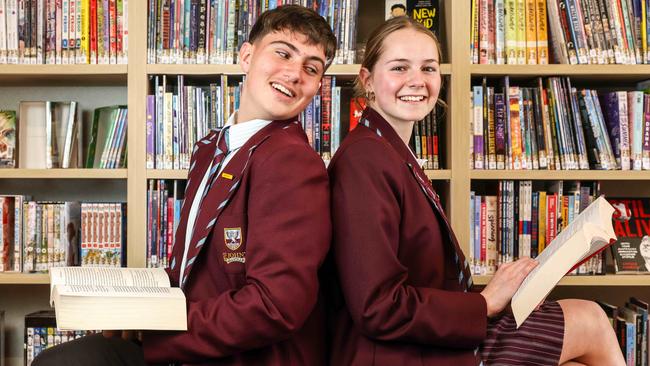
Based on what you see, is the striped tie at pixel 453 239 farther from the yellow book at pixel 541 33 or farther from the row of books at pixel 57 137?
the row of books at pixel 57 137

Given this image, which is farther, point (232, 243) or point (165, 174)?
point (165, 174)

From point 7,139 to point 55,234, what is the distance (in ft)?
1.15

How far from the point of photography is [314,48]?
147 cm

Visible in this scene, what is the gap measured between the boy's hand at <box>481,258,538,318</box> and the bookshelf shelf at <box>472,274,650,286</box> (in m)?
0.89

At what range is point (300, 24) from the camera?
1465mm

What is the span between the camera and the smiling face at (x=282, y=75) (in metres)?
1.44

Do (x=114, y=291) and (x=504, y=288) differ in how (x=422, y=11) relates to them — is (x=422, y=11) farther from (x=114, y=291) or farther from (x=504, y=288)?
(x=114, y=291)

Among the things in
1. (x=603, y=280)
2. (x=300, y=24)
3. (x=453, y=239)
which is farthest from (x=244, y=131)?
(x=603, y=280)

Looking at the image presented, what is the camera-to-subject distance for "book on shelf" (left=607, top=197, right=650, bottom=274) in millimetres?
2295

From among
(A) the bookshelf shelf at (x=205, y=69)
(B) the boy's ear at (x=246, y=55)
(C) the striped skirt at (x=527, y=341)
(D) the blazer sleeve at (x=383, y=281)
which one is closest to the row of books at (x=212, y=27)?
(A) the bookshelf shelf at (x=205, y=69)

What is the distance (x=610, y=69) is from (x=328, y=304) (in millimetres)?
1336

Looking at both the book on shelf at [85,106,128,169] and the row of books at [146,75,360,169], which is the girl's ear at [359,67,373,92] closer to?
the row of books at [146,75,360,169]

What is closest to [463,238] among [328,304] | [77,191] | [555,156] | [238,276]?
[555,156]

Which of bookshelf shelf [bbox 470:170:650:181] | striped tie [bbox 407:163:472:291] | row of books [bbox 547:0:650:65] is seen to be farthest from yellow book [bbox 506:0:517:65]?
striped tie [bbox 407:163:472:291]
